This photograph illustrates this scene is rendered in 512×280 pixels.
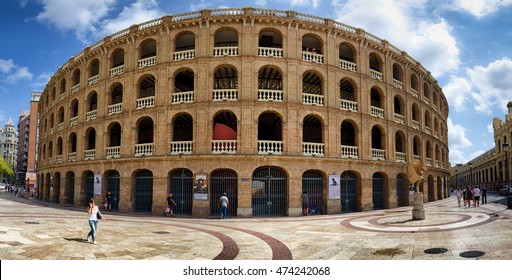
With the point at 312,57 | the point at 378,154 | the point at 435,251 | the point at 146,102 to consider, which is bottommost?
the point at 435,251

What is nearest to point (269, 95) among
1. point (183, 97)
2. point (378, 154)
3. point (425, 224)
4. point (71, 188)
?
point (183, 97)

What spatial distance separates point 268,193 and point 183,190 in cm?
654

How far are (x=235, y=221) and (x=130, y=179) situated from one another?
10.5 m

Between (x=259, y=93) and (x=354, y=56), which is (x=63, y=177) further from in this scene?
(x=354, y=56)

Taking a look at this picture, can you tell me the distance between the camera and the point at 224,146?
23719 millimetres

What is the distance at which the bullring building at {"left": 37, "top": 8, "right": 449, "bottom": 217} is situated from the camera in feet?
76.8

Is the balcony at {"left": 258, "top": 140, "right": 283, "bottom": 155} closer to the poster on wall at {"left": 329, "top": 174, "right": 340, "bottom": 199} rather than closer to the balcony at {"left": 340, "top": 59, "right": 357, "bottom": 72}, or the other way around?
the poster on wall at {"left": 329, "top": 174, "right": 340, "bottom": 199}

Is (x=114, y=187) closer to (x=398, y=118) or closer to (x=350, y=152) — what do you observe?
(x=350, y=152)

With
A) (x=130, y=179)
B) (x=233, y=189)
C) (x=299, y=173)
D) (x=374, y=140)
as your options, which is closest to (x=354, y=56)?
(x=374, y=140)

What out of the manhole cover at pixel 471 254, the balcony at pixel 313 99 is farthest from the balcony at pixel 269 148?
the manhole cover at pixel 471 254

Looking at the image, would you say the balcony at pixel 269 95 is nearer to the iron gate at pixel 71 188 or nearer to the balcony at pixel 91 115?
the balcony at pixel 91 115

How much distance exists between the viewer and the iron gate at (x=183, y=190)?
946 inches

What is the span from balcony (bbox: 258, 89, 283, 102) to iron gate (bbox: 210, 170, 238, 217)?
616cm

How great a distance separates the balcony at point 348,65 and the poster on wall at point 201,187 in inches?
569
